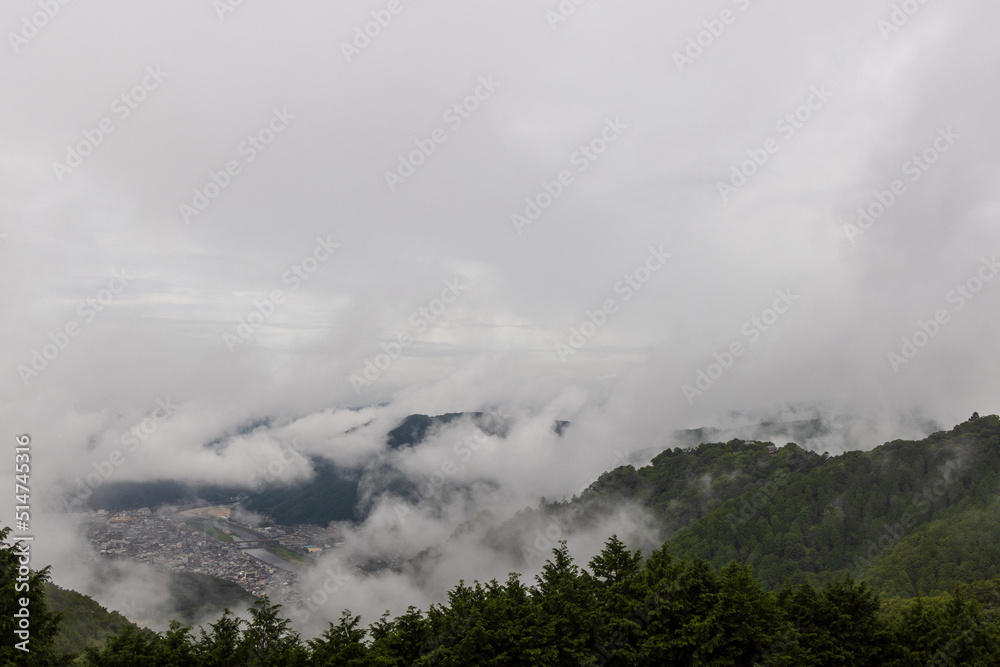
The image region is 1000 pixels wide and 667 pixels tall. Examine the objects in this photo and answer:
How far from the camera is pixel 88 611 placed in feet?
311

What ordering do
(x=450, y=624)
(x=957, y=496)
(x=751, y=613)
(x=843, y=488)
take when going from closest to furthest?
(x=450, y=624) → (x=751, y=613) → (x=957, y=496) → (x=843, y=488)

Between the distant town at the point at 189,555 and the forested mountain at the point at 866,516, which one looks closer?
the forested mountain at the point at 866,516

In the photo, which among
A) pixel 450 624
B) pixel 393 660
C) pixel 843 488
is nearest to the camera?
pixel 393 660

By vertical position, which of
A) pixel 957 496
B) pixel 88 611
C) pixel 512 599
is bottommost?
pixel 88 611

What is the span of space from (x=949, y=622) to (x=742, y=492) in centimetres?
15091

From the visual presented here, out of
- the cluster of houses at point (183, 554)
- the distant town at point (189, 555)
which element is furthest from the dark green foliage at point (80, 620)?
the cluster of houses at point (183, 554)

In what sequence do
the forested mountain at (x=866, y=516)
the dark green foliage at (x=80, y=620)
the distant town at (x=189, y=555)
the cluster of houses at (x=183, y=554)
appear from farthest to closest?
the cluster of houses at (x=183, y=554) → the distant town at (x=189, y=555) → the forested mountain at (x=866, y=516) → the dark green foliage at (x=80, y=620)

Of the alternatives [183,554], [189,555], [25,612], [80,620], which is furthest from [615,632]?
[183,554]

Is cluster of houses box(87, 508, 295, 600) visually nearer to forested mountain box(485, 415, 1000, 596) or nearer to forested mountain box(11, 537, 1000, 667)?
forested mountain box(485, 415, 1000, 596)

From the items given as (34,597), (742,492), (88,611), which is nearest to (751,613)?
(34,597)

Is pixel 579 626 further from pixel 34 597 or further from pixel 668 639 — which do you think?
pixel 34 597

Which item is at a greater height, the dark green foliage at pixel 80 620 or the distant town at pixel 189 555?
the distant town at pixel 189 555

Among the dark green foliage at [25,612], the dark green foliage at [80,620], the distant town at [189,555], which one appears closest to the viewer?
the dark green foliage at [25,612]

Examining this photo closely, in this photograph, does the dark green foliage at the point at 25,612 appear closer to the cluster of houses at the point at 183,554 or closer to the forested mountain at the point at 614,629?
the forested mountain at the point at 614,629
